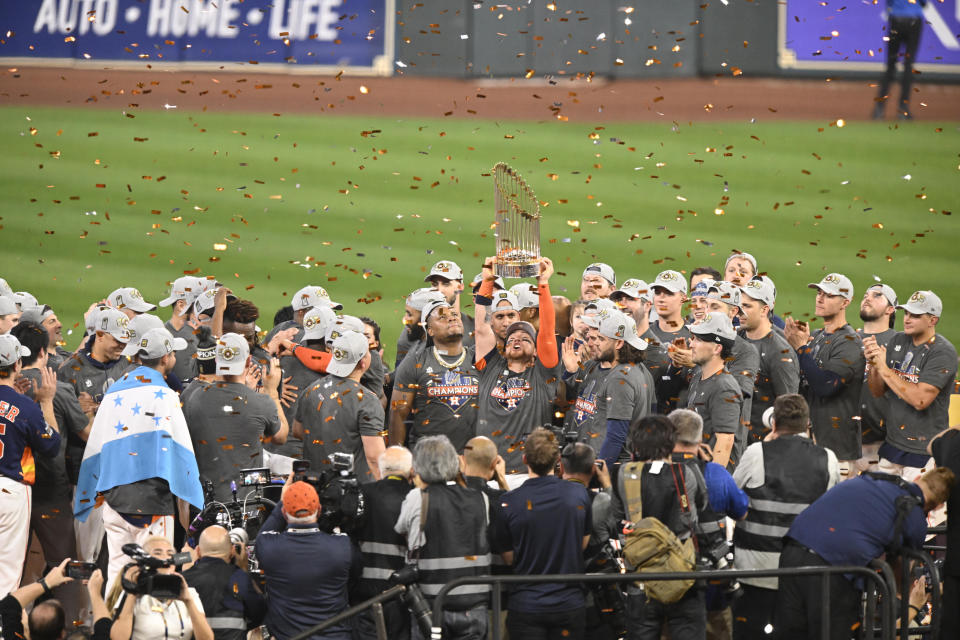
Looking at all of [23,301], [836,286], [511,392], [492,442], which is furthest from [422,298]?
[836,286]

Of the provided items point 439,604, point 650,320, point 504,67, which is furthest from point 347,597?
point 504,67

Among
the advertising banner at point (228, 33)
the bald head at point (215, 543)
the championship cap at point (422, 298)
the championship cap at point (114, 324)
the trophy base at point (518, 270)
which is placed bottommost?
the bald head at point (215, 543)

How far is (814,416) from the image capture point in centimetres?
815

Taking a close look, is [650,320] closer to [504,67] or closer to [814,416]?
[814,416]

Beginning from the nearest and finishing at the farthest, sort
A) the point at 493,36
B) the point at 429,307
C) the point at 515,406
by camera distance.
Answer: the point at 515,406, the point at 429,307, the point at 493,36

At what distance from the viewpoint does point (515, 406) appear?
693 cm

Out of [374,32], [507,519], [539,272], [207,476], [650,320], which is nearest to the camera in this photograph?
[507,519]

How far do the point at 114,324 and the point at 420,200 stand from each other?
9.12m

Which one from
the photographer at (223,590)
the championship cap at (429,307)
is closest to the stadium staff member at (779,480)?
the championship cap at (429,307)

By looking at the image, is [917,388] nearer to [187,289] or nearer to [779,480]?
[779,480]

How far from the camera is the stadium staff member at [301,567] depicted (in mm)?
5230

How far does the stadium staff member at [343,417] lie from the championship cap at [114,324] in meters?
1.18

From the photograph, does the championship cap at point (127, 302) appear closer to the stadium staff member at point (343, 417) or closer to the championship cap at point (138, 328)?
the championship cap at point (138, 328)

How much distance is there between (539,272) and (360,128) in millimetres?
10646
